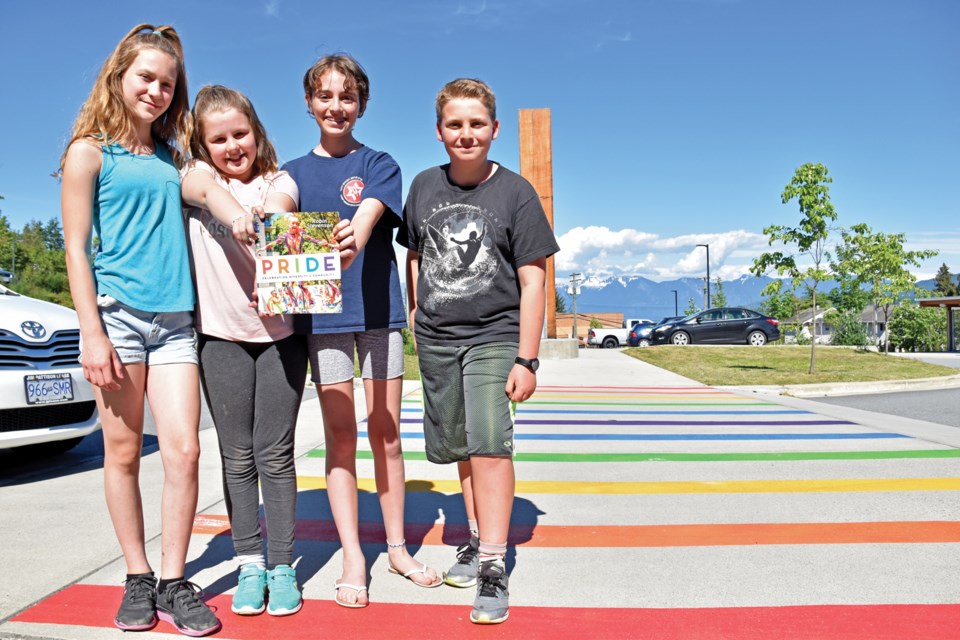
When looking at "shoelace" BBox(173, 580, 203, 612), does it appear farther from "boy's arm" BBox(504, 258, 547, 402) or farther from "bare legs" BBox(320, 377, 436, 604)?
"boy's arm" BBox(504, 258, 547, 402)

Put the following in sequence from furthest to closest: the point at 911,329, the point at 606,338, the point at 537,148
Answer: the point at 606,338 → the point at 911,329 → the point at 537,148

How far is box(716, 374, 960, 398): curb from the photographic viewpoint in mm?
13031

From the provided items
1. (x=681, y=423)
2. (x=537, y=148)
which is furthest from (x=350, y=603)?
(x=537, y=148)

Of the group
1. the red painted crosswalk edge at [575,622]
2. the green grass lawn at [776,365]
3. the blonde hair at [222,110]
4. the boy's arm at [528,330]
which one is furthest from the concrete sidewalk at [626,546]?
the green grass lawn at [776,365]

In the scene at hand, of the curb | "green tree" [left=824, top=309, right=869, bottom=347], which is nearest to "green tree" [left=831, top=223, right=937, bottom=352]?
"green tree" [left=824, top=309, right=869, bottom=347]

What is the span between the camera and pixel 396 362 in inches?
126

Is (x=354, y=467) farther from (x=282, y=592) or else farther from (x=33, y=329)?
(x=33, y=329)

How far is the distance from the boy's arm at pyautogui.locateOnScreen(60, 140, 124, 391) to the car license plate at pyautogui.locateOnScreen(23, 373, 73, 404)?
2.72m

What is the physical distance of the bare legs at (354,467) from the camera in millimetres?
3053

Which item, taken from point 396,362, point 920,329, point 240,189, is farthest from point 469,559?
point 920,329

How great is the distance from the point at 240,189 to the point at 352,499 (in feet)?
4.41

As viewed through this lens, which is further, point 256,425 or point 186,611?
point 256,425

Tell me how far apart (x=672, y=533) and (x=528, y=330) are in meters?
1.57

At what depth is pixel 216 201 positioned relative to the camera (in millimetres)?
2721
